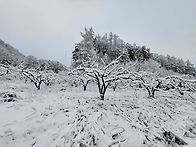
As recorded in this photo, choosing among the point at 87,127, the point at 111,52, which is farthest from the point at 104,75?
the point at 111,52

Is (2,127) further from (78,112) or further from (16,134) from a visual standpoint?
(78,112)

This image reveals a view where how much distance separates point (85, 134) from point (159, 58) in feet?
198

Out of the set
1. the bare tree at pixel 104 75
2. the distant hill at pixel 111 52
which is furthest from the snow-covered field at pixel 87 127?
the distant hill at pixel 111 52

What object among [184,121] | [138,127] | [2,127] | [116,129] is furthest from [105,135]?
[184,121]

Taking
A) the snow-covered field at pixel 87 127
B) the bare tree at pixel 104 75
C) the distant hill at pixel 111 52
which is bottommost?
the snow-covered field at pixel 87 127

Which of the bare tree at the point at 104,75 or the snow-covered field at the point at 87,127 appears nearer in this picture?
the snow-covered field at the point at 87,127

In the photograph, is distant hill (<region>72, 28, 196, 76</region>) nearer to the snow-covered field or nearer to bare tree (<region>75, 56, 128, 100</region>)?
bare tree (<region>75, 56, 128, 100</region>)

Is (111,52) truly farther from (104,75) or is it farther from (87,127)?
(87,127)

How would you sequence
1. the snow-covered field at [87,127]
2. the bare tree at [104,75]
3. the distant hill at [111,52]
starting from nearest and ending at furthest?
the snow-covered field at [87,127] → the bare tree at [104,75] → the distant hill at [111,52]

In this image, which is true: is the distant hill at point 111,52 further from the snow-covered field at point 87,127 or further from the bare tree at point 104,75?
the snow-covered field at point 87,127

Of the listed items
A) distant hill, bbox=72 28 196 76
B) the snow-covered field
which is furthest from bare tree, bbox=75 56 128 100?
distant hill, bbox=72 28 196 76

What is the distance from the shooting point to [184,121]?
22.1 ft

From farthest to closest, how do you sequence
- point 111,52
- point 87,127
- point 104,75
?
point 111,52
point 104,75
point 87,127

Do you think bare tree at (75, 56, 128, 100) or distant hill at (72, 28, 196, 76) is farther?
distant hill at (72, 28, 196, 76)
